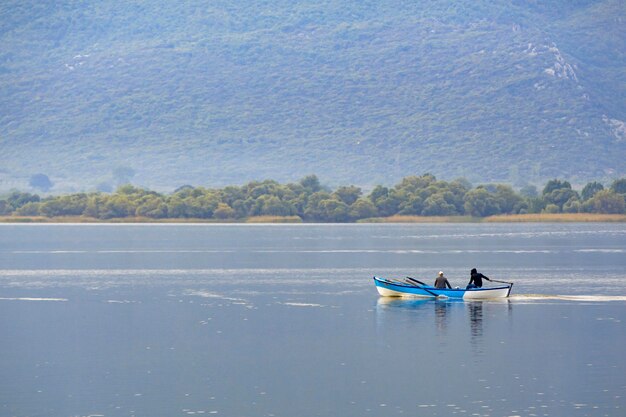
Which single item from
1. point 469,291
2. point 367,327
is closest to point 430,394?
point 367,327

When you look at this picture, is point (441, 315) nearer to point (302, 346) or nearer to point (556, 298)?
point (556, 298)

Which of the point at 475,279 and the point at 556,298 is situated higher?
the point at 475,279

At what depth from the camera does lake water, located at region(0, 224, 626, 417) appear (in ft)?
140

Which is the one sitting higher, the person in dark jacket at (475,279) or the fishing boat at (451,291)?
the person in dark jacket at (475,279)

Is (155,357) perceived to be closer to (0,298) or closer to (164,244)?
(0,298)

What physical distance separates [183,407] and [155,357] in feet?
37.2

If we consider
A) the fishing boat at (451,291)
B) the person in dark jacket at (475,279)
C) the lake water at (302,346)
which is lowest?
the lake water at (302,346)

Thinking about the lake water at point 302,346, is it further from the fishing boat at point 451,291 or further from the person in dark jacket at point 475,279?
the person in dark jacket at point 475,279

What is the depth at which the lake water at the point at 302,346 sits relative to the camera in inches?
1684

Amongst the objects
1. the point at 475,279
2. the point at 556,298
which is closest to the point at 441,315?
the point at 475,279

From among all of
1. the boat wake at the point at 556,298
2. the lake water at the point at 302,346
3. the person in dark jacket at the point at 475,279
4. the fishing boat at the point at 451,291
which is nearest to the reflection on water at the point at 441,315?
the lake water at the point at 302,346

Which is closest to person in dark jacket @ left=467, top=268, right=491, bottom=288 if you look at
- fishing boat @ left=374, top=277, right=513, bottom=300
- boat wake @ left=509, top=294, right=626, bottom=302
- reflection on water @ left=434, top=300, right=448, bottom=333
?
fishing boat @ left=374, top=277, right=513, bottom=300

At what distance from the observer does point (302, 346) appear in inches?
2231

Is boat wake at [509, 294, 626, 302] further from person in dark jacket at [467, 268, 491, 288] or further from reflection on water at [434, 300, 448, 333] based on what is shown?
reflection on water at [434, 300, 448, 333]
